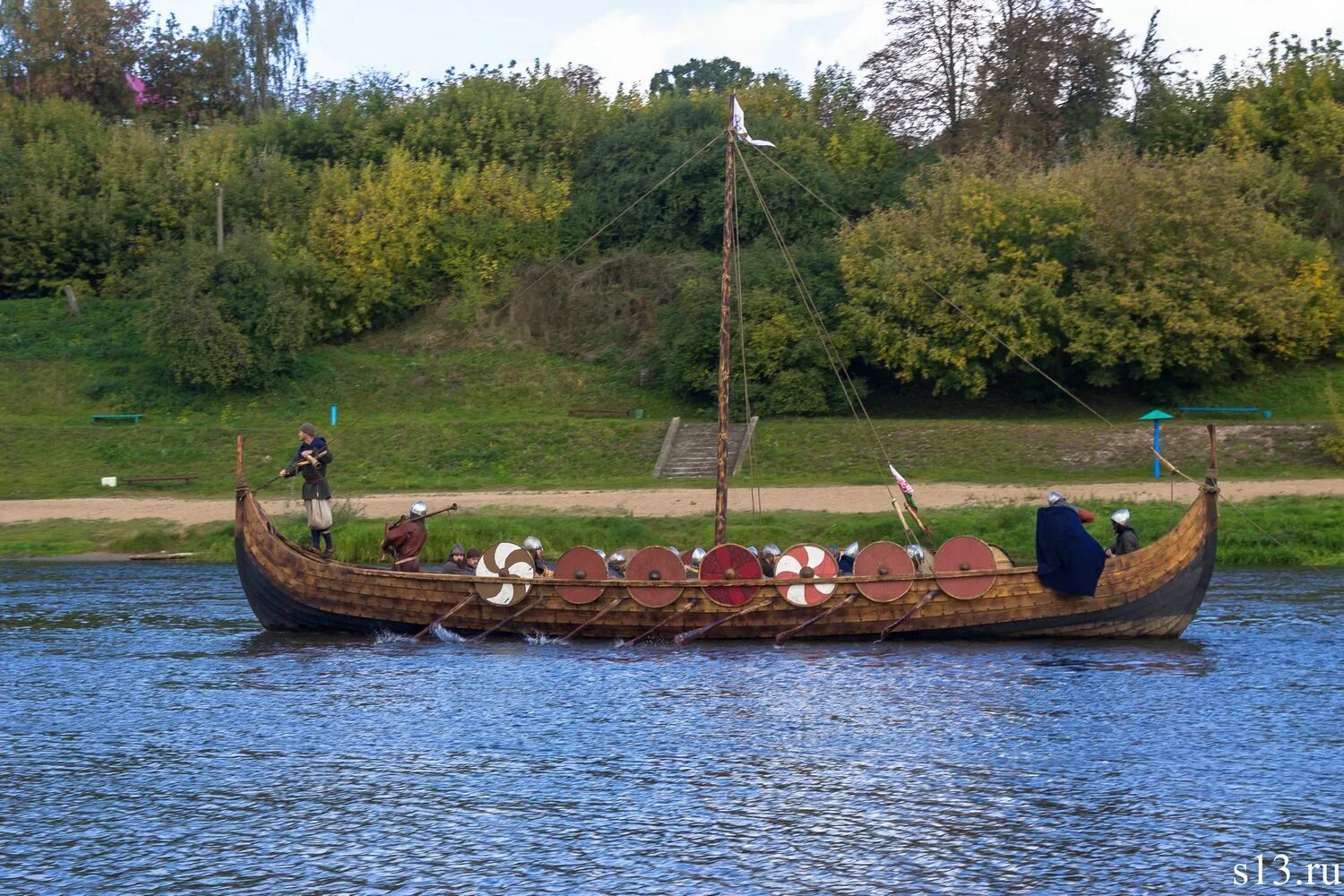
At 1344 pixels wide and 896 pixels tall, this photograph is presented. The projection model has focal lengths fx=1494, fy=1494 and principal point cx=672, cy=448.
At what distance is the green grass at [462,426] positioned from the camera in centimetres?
3975

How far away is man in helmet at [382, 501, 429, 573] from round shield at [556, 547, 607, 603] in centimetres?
243

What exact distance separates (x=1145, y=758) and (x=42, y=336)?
4986cm

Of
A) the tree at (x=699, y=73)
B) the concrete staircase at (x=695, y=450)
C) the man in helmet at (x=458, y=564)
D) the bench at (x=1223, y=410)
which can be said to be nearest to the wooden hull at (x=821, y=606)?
the man in helmet at (x=458, y=564)

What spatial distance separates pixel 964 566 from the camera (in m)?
20.7

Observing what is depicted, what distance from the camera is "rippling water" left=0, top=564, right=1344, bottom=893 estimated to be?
39.4ft

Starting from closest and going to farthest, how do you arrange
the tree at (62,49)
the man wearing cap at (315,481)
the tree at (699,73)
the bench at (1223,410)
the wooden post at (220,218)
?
the man wearing cap at (315,481), the bench at (1223,410), the wooden post at (220,218), the tree at (62,49), the tree at (699,73)

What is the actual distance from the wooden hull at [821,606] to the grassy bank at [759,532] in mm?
8416

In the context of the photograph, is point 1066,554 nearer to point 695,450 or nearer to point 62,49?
point 695,450

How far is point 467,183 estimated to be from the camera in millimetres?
59688

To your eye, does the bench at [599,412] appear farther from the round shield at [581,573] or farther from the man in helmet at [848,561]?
the round shield at [581,573]

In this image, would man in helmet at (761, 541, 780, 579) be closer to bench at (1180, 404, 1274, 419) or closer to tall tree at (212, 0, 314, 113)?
bench at (1180, 404, 1274, 419)

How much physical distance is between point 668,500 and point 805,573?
15.4 m

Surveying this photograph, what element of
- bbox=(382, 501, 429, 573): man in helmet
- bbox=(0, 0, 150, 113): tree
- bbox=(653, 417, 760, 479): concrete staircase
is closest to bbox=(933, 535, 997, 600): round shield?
bbox=(382, 501, 429, 573): man in helmet

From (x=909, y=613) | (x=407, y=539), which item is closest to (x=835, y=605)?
(x=909, y=613)
